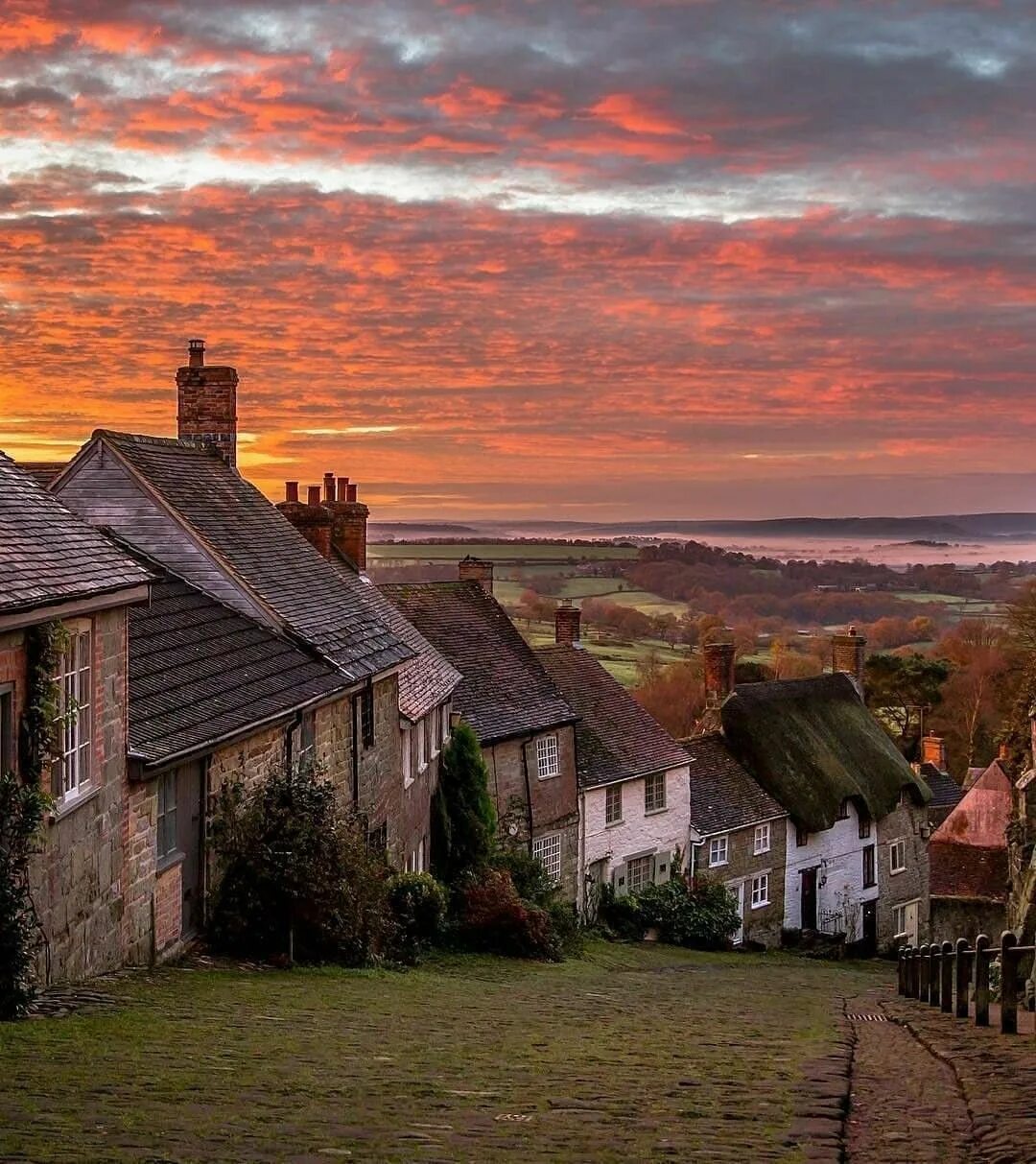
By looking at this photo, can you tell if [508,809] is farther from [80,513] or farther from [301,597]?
[80,513]

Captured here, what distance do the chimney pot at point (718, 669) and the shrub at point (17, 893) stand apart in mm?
36206

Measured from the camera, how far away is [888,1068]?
12336mm

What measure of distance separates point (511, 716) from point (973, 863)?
2459 cm

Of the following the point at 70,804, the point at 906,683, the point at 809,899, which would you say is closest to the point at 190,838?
the point at 70,804

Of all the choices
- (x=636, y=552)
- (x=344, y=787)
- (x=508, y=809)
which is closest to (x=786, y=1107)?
(x=344, y=787)

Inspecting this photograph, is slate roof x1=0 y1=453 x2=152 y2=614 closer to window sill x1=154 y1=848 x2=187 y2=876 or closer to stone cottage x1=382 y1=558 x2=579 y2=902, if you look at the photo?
window sill x1=154 y1=848 x2=187 y2=876

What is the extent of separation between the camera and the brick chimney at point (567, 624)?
44.2 m

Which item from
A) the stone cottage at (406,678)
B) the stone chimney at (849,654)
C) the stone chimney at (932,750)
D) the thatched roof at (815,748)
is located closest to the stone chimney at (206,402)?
the stone cottage at (406,678)

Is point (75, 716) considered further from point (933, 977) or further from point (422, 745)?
point (422, 745)

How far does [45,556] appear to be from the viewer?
13.3m

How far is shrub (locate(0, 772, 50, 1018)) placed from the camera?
11188mm

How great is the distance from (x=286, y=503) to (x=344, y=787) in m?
9.71

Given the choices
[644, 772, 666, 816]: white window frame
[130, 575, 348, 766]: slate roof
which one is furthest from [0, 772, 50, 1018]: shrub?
[644, 772, 666, 816]: white window frame

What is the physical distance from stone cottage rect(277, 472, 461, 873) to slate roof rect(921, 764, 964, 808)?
32970 mm
